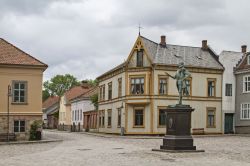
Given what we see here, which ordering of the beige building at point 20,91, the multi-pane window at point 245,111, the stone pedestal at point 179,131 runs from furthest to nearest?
the multi-pane window at point 245,111 → the beige building at point 20,91 → the stone pedestal at point 179,131

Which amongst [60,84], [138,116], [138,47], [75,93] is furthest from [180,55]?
[60,84]

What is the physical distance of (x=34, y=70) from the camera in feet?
115

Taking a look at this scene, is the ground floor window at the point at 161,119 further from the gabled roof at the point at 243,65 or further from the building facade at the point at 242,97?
the gabled roof at the point at 243,65

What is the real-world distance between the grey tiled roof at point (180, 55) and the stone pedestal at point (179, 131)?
69.1ft

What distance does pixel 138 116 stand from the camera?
1767 inches

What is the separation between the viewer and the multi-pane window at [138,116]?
147ft

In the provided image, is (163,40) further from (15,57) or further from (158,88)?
(15,57)

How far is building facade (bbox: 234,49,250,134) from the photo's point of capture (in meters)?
46.7

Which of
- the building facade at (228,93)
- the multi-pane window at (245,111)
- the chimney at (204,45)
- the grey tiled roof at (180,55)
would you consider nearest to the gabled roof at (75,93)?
the chimney at (204,45)

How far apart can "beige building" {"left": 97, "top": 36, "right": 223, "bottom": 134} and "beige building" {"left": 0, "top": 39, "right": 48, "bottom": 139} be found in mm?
12167

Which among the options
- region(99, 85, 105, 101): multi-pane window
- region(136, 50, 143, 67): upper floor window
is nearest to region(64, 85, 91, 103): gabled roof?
region(99, 85, 105, 101): multi-pane window

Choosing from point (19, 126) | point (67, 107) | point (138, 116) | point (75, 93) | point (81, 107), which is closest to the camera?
point (19, 126)

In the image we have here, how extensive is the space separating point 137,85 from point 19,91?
1365cm

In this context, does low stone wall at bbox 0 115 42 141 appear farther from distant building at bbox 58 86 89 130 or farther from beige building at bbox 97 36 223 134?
distant building at bbox 58 86 89 130
